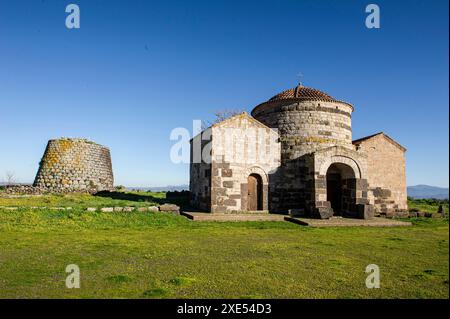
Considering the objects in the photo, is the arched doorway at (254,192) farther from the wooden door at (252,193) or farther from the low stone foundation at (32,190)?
the low stone foundation at (32,190)

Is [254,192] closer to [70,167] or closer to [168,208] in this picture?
[168,208]

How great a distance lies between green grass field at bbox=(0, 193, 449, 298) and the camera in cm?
526

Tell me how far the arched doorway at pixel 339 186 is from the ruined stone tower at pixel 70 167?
18.9m

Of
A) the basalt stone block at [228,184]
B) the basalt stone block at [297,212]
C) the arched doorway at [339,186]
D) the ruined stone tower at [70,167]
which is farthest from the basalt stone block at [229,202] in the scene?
the ruined stone tower at [70,167]

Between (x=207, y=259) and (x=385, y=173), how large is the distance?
18.3m

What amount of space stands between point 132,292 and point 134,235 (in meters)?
5.99

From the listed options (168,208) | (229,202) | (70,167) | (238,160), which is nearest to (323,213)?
(229,202)

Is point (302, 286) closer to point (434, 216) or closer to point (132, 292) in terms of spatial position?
point (132, 292)

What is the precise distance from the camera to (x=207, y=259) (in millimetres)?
7430

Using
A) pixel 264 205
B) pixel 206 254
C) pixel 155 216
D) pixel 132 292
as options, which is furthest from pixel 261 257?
pixel 264 205

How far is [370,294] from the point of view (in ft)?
16.9

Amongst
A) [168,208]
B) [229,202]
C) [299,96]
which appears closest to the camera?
[168,208]

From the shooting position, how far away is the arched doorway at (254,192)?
1781 cm

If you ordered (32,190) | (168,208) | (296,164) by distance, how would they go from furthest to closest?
(32,190)
(296,164)
(168,208)
